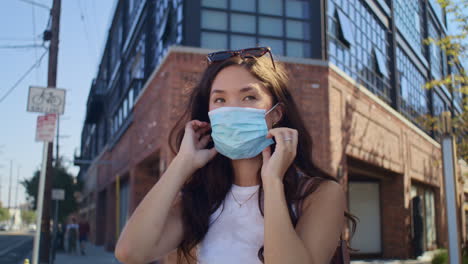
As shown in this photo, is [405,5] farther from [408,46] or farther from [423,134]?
[423,134]

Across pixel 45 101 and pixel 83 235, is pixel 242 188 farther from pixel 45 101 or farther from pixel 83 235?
pixel 83 235

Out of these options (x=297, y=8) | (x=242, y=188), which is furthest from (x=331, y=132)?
(x=242, y=188)

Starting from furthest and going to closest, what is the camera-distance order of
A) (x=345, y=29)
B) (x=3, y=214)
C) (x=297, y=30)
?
(x=3, y=214) < (x=345, y=29) < (x=297, y=30)

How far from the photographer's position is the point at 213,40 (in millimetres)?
13117

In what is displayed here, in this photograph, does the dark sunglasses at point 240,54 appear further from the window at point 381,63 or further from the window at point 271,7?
the window at point 381,63

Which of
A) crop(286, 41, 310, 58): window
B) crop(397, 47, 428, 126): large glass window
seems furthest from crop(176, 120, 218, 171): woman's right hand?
crop(397, 47, 428, 126): large glass window

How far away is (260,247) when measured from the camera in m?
2.04

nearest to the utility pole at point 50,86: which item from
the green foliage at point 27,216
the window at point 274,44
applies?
the window at point 274,44

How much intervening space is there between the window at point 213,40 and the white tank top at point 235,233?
36.5ft

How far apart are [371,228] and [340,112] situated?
7131 mm

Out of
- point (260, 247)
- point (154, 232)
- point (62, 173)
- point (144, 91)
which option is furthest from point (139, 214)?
point (62, 173)

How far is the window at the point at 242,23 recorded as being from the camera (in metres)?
13.4

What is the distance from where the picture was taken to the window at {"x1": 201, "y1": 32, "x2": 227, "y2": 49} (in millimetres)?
13062

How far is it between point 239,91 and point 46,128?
7506 mm
